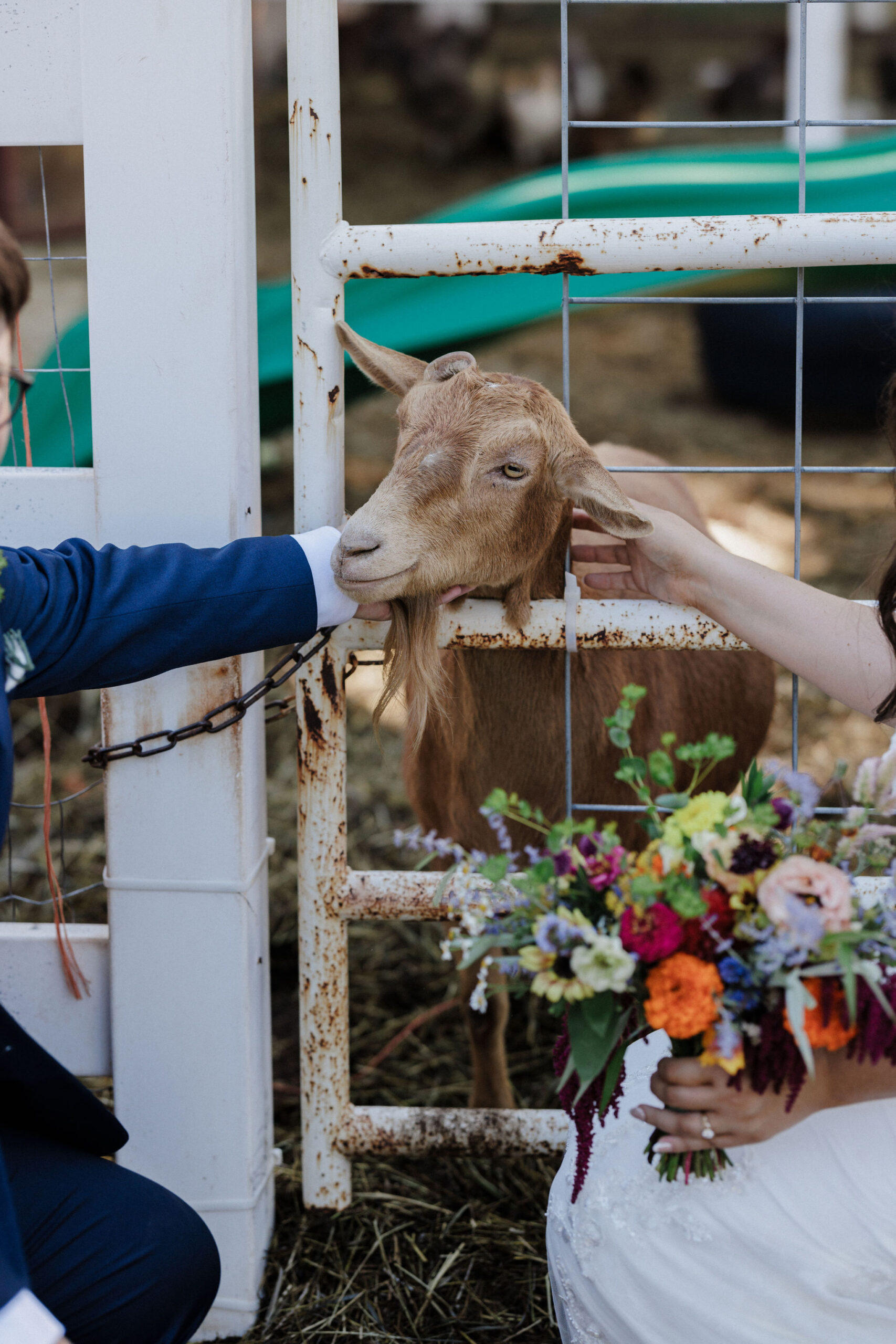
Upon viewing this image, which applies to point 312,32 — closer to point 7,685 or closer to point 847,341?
point 7,685

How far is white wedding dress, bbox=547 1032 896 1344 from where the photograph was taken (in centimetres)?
146

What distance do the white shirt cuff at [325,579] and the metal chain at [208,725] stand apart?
0.16 ft

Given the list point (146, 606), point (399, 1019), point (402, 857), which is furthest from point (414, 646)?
point (402, 857)

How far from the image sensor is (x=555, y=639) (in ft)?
6.91

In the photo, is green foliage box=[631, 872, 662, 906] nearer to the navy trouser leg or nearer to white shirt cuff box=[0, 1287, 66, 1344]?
white shirt cuff box=[0, 1287, 66, 1344]

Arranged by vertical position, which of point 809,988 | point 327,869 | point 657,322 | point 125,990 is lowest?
point 125,990

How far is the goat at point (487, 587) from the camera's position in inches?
81.5

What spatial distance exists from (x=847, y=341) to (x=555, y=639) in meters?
6.50

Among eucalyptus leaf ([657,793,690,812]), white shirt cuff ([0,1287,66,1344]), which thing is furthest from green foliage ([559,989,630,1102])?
white shirt cuff ([0,1287,66,1344])

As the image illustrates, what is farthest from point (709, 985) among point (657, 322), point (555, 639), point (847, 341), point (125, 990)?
point (657, 322)

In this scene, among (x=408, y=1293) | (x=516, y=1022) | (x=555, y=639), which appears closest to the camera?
(x=555, y=639)

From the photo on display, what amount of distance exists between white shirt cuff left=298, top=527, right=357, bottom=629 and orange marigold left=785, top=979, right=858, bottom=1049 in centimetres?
93

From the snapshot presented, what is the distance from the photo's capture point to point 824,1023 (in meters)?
1.30

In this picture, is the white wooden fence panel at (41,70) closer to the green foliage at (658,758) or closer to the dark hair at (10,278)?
the dark hair at (10,278)
